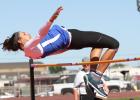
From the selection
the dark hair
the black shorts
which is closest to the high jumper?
the black shorts

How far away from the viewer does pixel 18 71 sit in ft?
330

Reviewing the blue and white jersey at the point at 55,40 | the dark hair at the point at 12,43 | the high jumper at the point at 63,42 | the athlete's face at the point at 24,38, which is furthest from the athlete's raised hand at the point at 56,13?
the dark hair at the point at 12,43

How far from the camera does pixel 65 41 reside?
6840mm

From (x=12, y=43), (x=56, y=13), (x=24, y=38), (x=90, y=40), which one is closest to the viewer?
(x=56, y=13)

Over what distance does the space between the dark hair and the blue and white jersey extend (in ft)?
1.54

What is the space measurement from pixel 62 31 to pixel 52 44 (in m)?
0.20

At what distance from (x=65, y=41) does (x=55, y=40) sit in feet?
0.40

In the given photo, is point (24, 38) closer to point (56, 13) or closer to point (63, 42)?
point (63, 42)

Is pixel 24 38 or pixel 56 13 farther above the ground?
pixel 56 13

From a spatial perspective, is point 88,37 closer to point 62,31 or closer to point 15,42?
point 62,31

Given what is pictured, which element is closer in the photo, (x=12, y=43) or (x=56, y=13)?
(x=56, y=13)

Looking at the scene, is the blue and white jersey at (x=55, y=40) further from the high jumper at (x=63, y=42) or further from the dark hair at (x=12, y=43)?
the dark hair at (x=12, y=43)

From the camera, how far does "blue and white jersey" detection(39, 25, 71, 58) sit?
684 centimetres

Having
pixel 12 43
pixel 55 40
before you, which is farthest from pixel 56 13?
pixel 12 43
